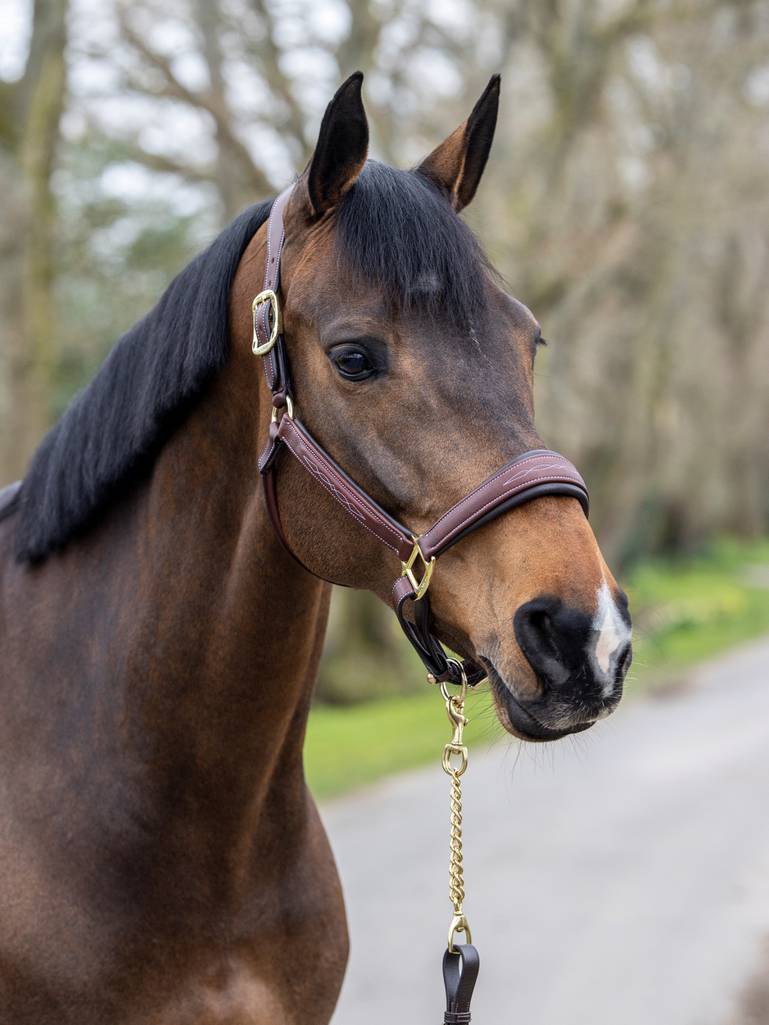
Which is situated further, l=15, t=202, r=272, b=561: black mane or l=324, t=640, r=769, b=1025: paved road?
l=324, t=640, r=769, b=1025: paved road

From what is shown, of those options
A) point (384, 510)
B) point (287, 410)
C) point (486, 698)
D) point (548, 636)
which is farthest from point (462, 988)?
point (287, 410)

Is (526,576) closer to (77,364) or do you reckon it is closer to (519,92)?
(519,92)

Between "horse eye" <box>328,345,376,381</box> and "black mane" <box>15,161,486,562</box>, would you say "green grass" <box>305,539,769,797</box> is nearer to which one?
"horse eye" <box>328,345,376,381</box>

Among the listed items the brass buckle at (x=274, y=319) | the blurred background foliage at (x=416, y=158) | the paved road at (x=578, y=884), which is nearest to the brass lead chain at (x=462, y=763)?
the paved road at (x=578, y=884)

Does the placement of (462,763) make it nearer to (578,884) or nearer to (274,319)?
(274,319)

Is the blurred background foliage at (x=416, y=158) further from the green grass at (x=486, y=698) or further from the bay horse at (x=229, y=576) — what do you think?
the bay horse at (x=229, y=576)

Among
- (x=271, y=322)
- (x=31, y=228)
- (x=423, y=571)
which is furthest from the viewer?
(x=31, y=228)

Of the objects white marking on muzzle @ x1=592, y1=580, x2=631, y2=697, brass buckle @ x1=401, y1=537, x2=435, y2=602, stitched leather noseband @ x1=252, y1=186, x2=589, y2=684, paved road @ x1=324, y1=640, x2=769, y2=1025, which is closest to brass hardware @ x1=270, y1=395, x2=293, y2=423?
stitched leather noseband @ x1=252, y1=186, x2=589, y2=684

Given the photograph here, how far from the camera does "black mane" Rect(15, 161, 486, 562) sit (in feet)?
5.74

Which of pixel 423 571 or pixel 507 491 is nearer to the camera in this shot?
pixel 507 491

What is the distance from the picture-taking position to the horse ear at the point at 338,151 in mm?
1760

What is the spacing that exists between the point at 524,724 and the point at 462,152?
3.77 ft

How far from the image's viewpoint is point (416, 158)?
11844mm

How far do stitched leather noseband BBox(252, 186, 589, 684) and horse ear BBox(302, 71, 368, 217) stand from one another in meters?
0.10
